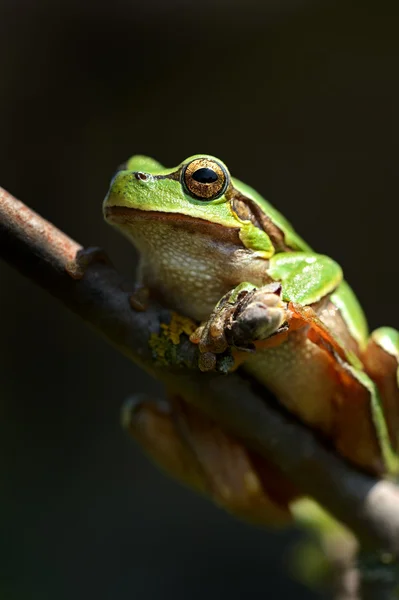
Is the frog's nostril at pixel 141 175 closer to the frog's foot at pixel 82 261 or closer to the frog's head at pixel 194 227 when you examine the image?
the frog's head at pixel 194 227

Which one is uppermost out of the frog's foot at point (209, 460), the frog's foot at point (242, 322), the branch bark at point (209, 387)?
the frog's foot at point (242, 322)

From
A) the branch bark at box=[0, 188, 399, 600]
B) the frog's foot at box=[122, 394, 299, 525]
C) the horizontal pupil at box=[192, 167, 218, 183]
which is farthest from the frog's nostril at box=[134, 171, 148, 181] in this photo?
the frog's foot at box=[122, 394, 299, 525]

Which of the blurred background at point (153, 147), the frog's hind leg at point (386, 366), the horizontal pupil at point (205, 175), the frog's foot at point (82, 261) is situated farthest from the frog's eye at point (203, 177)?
the blurred background at point (153, 147)

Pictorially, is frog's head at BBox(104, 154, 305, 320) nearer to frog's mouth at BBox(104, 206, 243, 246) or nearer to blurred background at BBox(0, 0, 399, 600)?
frog's mouth at BBox(104, 206, 243, 246)

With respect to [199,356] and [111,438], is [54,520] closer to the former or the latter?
[111,438]

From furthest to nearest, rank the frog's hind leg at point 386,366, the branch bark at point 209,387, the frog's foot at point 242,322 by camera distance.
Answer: the frog's hind leg at point 386,366
the branch bark at point 209,387
the frog's foot at point 242,322

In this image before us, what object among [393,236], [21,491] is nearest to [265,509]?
[21,491]
